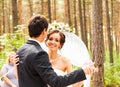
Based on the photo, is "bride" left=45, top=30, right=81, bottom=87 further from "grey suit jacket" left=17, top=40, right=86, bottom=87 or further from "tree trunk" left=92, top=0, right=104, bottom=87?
"tree trunk" left=92, top=0, right=104, bottom=87

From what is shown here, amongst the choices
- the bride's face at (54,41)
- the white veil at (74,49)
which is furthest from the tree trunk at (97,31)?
the bride's face at (54,41)

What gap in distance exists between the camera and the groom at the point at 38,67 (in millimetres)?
2992

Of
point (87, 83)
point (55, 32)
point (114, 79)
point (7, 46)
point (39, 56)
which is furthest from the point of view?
point (114, 79)

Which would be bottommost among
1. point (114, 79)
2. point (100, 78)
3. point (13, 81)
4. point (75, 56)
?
point (114, 79)

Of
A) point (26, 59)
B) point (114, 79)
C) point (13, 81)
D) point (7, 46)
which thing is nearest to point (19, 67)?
point (26, 59)

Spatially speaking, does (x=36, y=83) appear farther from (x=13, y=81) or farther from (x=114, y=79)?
(x=114, y=79)

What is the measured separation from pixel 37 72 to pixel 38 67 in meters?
0.07

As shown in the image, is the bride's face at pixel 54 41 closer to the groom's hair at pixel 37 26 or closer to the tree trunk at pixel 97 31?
the groom's hair at pixel 37 26

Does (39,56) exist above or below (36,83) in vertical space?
above

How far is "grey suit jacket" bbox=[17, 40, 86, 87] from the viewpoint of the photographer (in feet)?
9.80

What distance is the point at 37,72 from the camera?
3059mm

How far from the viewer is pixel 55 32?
4.40 metres

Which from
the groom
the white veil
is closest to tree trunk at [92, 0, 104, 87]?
the white veil

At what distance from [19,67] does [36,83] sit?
255 millimetres
